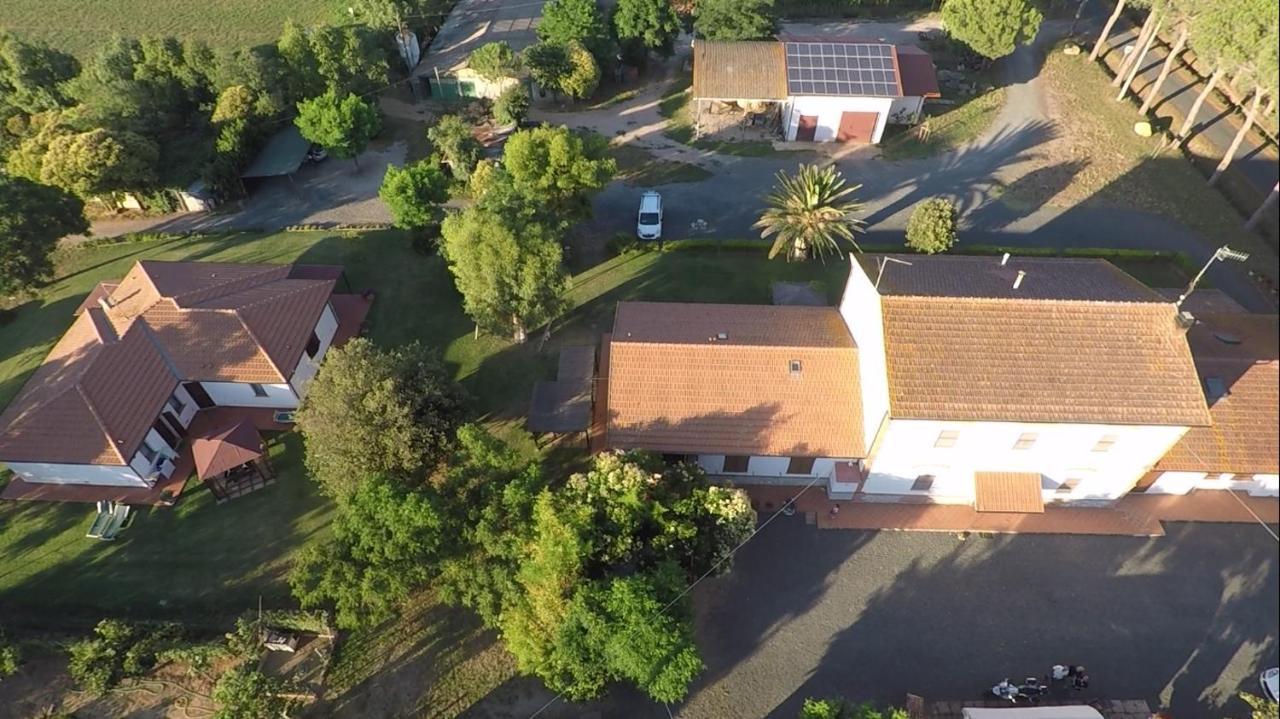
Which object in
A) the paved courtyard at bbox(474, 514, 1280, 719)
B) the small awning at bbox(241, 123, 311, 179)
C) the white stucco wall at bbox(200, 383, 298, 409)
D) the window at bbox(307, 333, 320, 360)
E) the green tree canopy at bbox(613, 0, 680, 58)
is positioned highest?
the green tree canopy at bbox(613, 0, 680, 58)

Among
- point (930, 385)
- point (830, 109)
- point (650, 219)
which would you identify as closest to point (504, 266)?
point (650, 219)

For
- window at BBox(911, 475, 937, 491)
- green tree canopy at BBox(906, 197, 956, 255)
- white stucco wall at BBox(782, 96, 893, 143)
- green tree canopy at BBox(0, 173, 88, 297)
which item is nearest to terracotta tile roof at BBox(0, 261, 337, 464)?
green tree canopy at BBox(0, 173, 88, 297)

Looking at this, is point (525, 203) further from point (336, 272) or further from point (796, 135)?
point (796, 135)

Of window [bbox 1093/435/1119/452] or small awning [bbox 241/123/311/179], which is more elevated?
window [bbox 1093/435/1119/452]

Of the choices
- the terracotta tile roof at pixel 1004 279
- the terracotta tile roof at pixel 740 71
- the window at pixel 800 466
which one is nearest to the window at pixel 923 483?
the window at pixel 800 466

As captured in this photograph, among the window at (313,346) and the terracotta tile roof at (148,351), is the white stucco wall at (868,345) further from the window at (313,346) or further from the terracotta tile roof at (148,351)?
the window at (313,346)

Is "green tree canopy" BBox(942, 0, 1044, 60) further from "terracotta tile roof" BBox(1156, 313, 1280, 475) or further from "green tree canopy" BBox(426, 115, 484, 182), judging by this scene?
"green tree canopy" BBox(426, 115, 484, 182)
